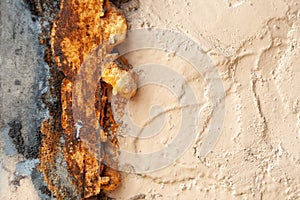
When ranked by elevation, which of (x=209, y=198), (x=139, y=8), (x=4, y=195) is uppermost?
(x=139, y=8)

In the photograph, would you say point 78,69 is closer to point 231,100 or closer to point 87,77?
point 87,77

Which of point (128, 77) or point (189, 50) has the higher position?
point (189, 50)

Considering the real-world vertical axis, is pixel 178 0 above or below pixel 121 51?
above

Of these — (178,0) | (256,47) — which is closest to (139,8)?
(178,0)

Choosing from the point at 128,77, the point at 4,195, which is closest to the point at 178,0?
the point at 128,77

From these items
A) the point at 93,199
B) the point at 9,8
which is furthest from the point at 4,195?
the point at 9,8

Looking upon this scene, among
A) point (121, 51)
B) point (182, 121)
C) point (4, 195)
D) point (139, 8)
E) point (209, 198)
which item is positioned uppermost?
point (139, 8)

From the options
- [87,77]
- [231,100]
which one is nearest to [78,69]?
[87,77]

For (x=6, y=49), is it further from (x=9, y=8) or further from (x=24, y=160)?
(x=24, y=160)

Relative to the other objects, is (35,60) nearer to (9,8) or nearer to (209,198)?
(9,8)
